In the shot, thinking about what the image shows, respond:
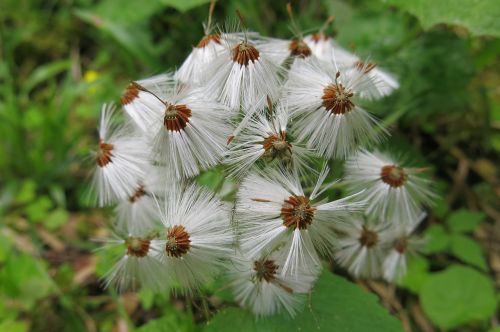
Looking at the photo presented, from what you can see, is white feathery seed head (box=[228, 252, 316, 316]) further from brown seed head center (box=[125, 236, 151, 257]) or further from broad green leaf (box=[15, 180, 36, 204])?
broad green leaf (box=[15, 180, 36, 204])

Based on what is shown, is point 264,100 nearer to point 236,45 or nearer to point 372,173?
point 236,45

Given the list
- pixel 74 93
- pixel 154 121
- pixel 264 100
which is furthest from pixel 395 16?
pixel 74 93

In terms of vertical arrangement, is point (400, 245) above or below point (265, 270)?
above

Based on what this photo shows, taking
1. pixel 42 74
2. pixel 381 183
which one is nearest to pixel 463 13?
pixel 381 183

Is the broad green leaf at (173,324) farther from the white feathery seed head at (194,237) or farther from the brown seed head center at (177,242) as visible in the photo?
the brown seed head center at (177,242)

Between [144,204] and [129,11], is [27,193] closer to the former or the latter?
[129,11]

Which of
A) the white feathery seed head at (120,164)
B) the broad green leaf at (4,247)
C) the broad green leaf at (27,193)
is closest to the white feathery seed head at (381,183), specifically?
the white feathery seed head at (120,164)
